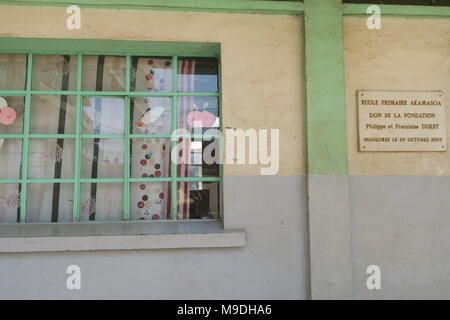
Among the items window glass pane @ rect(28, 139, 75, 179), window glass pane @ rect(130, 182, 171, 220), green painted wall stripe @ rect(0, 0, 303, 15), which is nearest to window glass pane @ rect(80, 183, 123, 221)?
window glass pane @ rect(130, 182, 171, 220)

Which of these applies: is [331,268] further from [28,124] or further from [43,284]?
[28,124]

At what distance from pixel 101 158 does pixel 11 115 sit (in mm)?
899

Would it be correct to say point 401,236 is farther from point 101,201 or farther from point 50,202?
point 50,202

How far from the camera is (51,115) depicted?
343cm

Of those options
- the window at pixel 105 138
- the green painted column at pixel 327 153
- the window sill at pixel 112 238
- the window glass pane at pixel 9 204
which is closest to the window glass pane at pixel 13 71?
the window at pixel 105 138

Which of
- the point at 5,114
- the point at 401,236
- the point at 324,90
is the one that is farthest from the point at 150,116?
the point at 401,236

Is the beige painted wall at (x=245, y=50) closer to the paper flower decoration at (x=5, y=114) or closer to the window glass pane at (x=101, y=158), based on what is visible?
the paper flower decoration at (x=5, y=114)

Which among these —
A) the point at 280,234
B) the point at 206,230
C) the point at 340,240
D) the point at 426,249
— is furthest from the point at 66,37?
the point at 426,249

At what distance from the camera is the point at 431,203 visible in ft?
10.9

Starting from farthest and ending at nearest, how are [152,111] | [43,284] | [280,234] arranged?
[152,111] → [280,234] → [43,284]

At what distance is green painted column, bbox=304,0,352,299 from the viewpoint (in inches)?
124

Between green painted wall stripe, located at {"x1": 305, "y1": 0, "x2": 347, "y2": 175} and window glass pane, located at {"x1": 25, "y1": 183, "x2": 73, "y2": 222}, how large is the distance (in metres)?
2.18

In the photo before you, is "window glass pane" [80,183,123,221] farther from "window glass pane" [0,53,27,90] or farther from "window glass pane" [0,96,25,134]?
"window glass pane" [0,53,27,90]

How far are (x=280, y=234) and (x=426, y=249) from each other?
1.32 meters
